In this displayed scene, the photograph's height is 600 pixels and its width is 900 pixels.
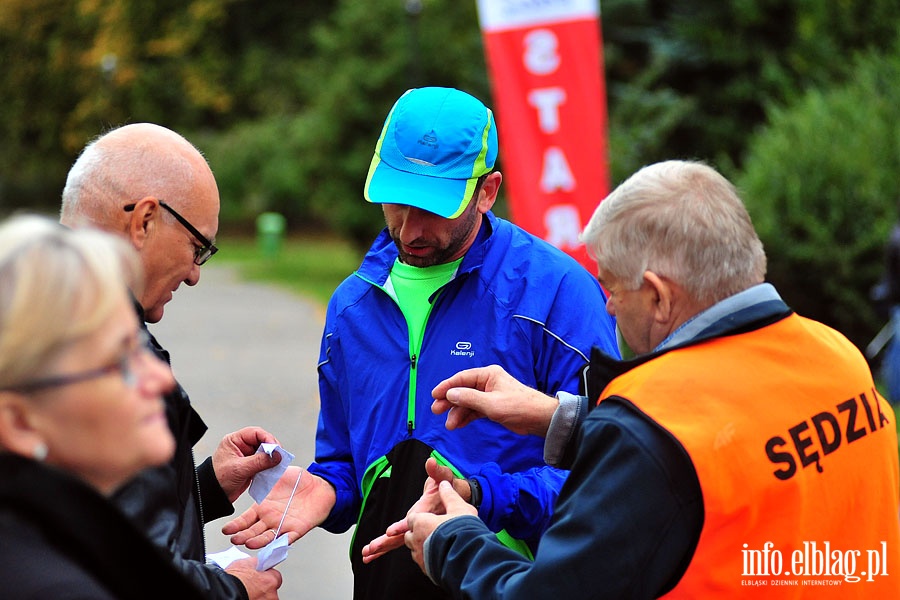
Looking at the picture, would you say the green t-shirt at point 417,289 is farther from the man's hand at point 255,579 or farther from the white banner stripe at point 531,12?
the white banner stripe at point 531,12

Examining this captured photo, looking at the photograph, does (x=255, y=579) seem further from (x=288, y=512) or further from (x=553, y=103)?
(x=553, y=103)

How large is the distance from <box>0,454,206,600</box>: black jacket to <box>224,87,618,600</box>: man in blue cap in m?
1.23

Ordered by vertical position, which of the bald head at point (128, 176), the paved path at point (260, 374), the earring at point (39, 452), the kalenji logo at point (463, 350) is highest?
the bald head at point (128, 176)

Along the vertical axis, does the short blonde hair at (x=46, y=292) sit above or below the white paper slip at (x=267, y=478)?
above

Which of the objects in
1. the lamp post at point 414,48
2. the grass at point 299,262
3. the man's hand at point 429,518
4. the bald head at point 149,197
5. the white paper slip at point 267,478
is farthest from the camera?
the grass at point 299,262

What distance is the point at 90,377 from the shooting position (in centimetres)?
168

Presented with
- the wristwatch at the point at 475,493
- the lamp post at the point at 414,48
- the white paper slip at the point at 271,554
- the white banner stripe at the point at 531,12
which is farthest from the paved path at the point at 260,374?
the lamp post at the point at 414,48

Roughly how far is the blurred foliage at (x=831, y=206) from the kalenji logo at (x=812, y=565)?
356 inches

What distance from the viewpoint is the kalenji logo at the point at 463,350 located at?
296 cm

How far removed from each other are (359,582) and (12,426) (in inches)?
62.8

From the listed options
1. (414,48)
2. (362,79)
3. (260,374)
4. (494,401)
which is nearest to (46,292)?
(494,401)

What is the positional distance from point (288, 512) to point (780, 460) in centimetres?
145

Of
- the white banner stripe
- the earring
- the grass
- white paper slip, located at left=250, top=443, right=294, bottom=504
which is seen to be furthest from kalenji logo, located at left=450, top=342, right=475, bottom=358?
the grass

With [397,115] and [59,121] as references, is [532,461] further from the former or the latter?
[59,121]
